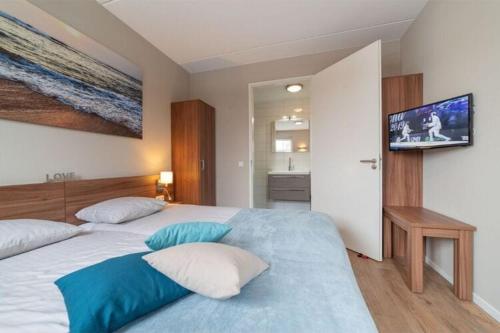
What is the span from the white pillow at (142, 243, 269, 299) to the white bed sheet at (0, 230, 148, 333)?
0.28 metres

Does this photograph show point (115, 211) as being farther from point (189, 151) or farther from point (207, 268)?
point (189, 151)

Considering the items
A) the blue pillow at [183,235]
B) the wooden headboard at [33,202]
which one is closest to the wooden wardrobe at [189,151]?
the wooden headboard at [33,202]

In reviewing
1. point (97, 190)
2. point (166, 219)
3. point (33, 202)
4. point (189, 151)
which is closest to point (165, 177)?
point (189, 151)

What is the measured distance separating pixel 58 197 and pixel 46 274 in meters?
0.96

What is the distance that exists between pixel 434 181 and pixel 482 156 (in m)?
0.60

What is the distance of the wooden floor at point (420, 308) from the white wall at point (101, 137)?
2.54 meters

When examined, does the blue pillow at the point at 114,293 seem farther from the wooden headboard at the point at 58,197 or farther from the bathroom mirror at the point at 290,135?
the bathroom mirror at the point at 290,135

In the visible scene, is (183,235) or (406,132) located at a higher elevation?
(406,132)

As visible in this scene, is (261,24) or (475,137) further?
(261,24)

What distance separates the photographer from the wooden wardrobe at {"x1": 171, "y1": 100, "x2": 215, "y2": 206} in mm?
2939

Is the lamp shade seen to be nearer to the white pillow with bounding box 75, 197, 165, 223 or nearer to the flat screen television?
the white pillow with bounding box 75, 197, 165, 223

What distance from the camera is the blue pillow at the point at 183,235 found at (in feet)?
3.08

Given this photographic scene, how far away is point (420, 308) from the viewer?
148cm

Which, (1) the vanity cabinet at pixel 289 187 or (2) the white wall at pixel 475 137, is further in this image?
(1) the vanity cabinet at pixel 289 187
